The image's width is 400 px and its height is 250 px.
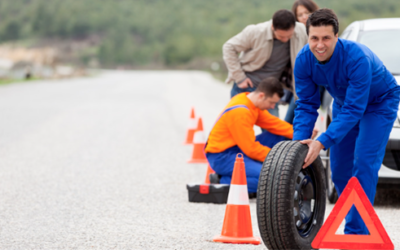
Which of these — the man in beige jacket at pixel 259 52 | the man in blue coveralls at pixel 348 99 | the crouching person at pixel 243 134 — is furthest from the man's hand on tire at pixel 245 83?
the man in blue coveralls at pixel 348 99

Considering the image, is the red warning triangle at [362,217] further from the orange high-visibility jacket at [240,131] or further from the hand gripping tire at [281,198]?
the orange high-visibility jacket at [240,131]

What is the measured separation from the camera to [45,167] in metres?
7.55

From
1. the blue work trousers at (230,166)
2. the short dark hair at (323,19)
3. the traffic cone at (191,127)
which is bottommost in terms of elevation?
the traffic cone at (191,127)

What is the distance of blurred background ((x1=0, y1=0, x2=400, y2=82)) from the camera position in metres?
124

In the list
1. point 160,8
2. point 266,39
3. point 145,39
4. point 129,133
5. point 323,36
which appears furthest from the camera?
point 160,8

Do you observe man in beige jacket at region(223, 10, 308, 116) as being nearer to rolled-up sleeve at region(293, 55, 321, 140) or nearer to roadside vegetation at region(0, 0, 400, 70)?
rolled-up sleeve at region(293, 55, 321, 140)

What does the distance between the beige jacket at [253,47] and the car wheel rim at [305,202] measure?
2599mm

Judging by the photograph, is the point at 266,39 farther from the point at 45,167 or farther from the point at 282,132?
the point at 45,167

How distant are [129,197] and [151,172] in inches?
55.5

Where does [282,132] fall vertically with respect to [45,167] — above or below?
above

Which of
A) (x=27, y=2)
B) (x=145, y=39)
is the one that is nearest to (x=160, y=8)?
(x=145, y=39)

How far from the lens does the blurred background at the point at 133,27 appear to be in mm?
124312

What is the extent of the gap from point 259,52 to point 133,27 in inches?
5779

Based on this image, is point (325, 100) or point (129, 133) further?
point (129, 133)
